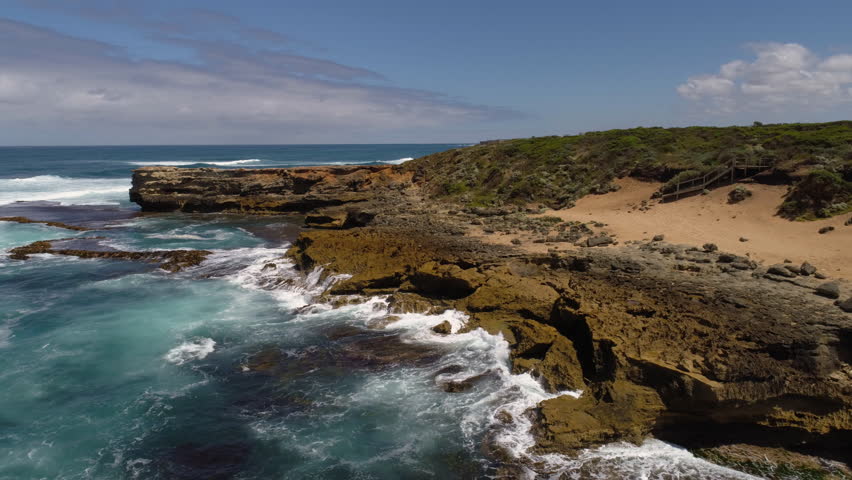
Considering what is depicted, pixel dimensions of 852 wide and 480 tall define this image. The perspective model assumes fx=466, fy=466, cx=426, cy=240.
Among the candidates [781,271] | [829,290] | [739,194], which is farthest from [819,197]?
[829,290]

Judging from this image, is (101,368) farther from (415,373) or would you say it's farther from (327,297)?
(415,373)

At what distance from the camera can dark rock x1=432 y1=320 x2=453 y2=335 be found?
14.5 m

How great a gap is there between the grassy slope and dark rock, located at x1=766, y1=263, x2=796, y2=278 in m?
11.6

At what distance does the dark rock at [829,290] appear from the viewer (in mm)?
12461

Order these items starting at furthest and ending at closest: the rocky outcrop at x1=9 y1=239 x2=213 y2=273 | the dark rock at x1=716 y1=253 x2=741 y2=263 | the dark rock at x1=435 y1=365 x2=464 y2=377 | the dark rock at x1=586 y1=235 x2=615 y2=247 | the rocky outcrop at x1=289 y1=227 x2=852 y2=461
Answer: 1. the rocky outcrop at x1=9 y1=239 x2=213 y2=273
2. the dark rock at x1=586 y1=235 x2=615 y2=247
3. the dark rock at x1=716 y1=253 x2=741 y2=263
4. the dark rock at x1=435 y1=365 x2=464 y2=377
5. the rocky outcrop at x1=289 y1=227 x2=852 y2=461

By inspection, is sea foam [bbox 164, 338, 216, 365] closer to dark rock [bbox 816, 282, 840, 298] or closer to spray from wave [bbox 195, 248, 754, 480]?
spray from wave [bbox 195, 248, 754, 480]

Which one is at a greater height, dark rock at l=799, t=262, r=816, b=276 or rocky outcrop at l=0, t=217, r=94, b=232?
dark rock at l=799, t=262, r=816, b=276

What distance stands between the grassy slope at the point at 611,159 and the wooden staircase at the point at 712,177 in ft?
2.51

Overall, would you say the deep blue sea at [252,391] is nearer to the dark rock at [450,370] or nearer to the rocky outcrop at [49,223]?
the dark rock at [450,370]

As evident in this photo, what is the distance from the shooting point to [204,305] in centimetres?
1836

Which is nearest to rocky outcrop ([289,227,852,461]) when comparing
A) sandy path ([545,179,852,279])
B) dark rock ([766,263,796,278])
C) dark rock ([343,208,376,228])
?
dark rock ([766,263,796,278])

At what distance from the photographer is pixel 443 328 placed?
14.5 meters

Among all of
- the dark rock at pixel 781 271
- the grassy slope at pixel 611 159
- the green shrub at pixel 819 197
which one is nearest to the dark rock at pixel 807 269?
the dark rock at pixel 781 271

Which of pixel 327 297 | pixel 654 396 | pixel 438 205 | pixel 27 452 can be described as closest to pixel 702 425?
pixel 654 396
